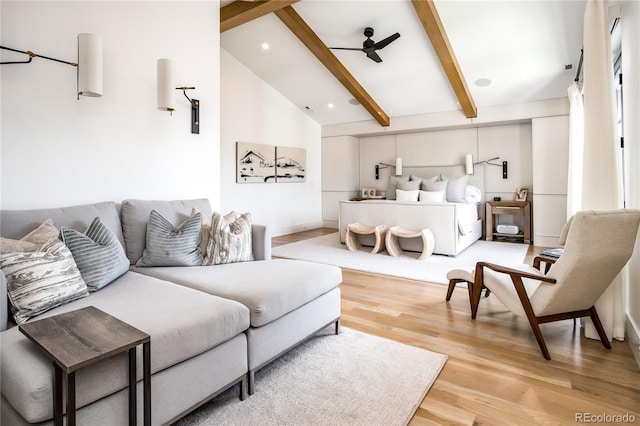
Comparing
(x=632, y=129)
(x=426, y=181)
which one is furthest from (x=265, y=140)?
(x=632, y=129)

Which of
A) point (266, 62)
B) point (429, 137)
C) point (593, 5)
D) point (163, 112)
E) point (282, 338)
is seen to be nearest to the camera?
point (282, 338)

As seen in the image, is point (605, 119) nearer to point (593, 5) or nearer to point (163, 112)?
point (593, 5)

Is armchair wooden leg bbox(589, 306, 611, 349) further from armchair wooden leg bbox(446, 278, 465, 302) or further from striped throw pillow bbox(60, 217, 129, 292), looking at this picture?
striped throw pillow bbox(60, 217, 129, 292)

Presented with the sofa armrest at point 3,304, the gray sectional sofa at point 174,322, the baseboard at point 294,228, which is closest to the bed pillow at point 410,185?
the baseboard at point 294,228

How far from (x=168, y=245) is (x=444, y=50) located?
452cm

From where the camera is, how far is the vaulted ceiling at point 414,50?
4.36m

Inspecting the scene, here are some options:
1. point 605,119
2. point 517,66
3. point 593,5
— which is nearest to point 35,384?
point 605,119

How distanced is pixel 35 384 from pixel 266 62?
19.4 ft

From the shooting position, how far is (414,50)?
17.2ft

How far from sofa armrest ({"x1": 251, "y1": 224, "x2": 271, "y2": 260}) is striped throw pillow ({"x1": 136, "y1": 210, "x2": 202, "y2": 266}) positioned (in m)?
0.43

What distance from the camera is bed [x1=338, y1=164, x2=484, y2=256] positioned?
5.00 m

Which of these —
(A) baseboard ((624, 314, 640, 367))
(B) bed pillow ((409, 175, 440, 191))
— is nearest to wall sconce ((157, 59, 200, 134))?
(A) baseboard ((624, 314, 640, 367))

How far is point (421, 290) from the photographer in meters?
3.56

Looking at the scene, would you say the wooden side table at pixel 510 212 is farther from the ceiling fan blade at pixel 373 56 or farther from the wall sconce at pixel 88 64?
the wall sconce at pixel 88 64
